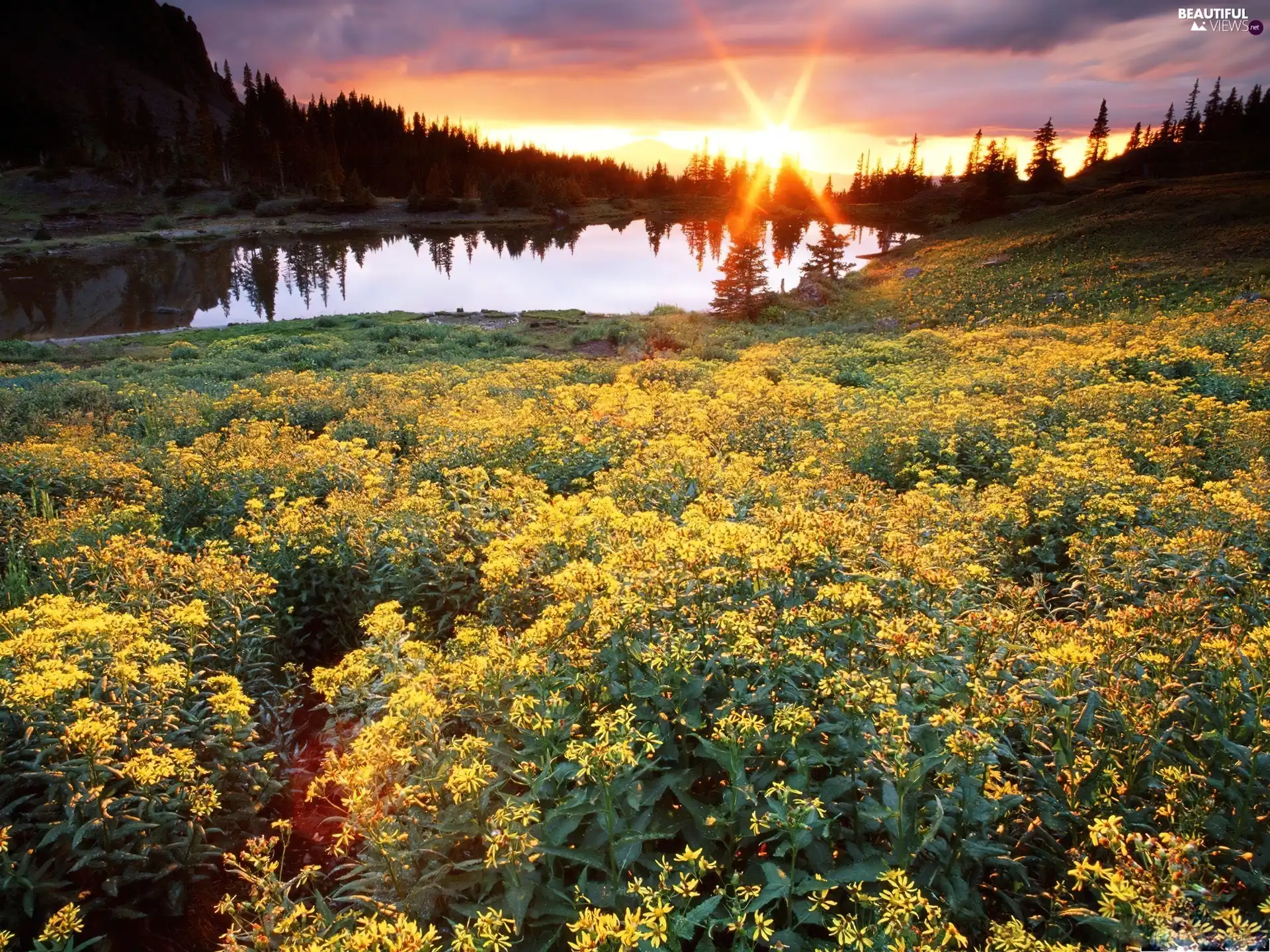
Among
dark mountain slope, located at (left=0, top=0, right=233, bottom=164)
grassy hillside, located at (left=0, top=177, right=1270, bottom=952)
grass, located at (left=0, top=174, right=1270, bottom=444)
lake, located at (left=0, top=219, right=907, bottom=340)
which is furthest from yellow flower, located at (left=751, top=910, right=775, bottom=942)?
dark mountain slope, located at (left=0, top=0, right=233, bottom=164)

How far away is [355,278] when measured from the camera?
61.3m

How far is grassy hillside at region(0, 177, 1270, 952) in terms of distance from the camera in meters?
3.05

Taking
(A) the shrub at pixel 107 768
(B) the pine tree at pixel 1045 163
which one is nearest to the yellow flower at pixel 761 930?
(A) the shrub at pixel 107 768

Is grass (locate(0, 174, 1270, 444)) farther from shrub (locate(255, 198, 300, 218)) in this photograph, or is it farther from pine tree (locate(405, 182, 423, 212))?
pine tree (locate(405, 182, 423, 212))

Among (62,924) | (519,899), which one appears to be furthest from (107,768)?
(519,899)

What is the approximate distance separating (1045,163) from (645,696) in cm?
10380

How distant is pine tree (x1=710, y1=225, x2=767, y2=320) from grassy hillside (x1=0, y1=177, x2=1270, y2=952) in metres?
30.1

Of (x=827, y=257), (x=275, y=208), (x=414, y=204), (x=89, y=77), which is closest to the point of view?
(x=827, y=257)

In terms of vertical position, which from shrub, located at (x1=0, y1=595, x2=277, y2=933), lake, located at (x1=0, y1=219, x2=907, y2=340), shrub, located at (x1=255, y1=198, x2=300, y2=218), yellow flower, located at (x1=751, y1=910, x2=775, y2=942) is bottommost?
shrub, located at (x1=0, y1=595, x2=277, y2=933)

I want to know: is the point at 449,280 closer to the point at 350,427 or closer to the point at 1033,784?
the point at 350,427

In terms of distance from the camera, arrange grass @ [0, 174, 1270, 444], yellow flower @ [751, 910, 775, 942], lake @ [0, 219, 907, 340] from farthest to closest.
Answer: lake @ [0, 219, 907, 340], grass @ [0, 174, 1270, 444], yellow flower @ [751, 910, 775, 942]

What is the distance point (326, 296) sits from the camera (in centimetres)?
5269

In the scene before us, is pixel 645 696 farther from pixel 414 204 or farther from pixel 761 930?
pixel 414 204

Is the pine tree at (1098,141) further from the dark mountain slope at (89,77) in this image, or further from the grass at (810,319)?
the dark mountain slope at (89,77)
